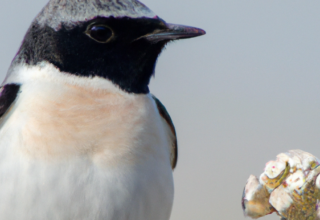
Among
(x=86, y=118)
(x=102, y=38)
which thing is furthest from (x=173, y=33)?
(x=86, y=118)

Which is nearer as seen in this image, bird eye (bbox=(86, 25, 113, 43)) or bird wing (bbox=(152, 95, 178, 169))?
bird eye (bbox=(86, 25, 113, 43))

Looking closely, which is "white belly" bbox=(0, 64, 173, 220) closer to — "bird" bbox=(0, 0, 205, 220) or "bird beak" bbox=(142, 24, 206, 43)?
"bird" bbox=(0, 0, 205, 220)

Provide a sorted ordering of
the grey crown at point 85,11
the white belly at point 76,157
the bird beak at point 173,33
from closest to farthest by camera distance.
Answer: the white belly at point 76,157 < the grey crown at point 85,11 < the bird beak at point 173,33

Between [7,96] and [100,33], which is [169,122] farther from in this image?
[7,96]

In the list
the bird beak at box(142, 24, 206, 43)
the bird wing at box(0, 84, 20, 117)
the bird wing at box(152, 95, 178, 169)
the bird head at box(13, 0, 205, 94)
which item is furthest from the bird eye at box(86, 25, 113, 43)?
the bird wing at box(152, 95, 178, 169)

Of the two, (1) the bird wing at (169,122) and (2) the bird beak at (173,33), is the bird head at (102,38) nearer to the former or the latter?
(2) the bird beak at (173,33)

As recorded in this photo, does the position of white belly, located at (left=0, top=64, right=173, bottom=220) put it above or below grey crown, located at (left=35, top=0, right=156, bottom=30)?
below

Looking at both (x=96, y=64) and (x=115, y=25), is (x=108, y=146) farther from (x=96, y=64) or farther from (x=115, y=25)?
(x=115, y=25)

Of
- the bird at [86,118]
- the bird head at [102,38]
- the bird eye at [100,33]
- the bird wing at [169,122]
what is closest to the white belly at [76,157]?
the bird at [86,118]

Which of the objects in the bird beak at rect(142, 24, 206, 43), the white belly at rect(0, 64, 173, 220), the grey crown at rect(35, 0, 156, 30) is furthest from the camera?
the bird beak at rect(142, 24, 206, 43)
